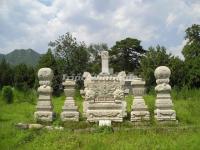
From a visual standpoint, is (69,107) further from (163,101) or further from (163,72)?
(163,72)

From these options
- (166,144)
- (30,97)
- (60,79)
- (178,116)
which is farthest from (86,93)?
(60,79)

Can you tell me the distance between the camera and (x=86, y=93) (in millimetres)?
14758

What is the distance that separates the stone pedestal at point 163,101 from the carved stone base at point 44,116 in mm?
3788

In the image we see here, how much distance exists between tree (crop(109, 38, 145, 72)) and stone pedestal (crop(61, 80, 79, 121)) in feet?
124

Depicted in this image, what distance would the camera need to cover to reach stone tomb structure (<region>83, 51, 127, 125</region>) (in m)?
14.3

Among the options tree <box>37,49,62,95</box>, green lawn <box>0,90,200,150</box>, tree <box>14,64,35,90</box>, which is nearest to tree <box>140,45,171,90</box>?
tree <box>37,49,62,95</box>

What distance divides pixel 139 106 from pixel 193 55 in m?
30.9

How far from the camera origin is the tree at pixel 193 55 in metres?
39.9

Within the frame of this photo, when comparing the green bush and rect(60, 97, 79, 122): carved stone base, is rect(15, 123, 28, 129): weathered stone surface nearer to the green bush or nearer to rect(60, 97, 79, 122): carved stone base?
rect(60, 97, 79, 122): carved stone base

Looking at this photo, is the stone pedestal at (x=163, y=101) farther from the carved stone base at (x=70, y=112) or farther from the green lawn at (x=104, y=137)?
the carved stone base at (x=70, y=112)

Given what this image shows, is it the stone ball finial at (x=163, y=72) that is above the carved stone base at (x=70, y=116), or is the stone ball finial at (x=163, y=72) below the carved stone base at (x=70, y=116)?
above

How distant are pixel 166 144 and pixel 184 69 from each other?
101 ft

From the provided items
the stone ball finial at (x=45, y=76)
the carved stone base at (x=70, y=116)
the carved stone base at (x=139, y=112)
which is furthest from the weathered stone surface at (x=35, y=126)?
the carved stone base at (x=139, y=112)

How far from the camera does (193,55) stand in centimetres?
4350
